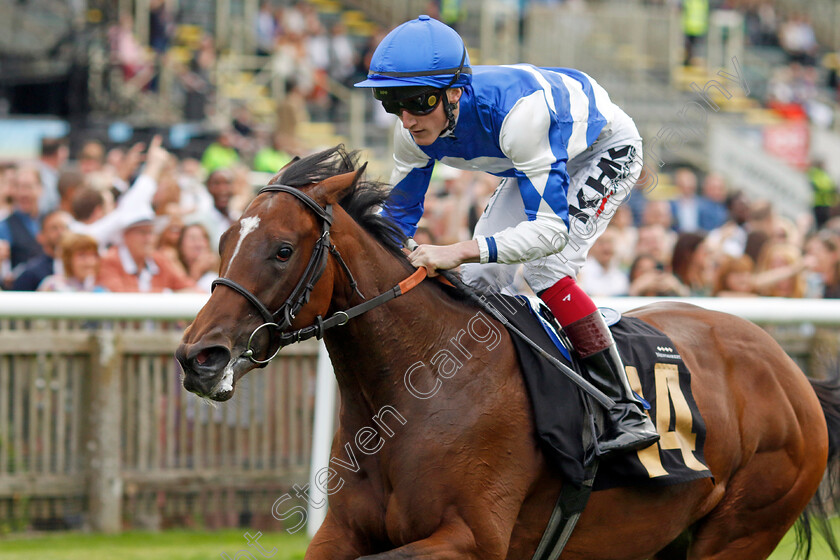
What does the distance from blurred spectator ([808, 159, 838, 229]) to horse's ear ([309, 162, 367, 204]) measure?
1010 cm

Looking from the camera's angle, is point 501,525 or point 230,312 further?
Result: point 501,525

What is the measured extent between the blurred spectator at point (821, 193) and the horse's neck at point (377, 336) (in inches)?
391

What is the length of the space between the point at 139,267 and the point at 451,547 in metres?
3.83

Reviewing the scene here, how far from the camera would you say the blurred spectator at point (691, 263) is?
6906mm

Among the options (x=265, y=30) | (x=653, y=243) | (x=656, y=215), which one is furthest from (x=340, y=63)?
→ (x=653, y=243)

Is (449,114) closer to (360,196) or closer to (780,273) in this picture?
(360,196)

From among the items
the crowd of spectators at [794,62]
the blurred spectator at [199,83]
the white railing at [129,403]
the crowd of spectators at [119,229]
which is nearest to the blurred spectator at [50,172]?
→ the crowd of spectators at [119,229]

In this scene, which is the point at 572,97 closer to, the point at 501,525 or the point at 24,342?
the point at 501,525

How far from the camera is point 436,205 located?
8.08 metres

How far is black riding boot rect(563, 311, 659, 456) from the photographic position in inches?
134

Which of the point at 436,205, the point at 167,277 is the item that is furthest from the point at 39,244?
the point at 436,205

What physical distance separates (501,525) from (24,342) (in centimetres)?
305

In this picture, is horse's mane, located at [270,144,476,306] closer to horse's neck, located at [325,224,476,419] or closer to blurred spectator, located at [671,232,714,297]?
horse's neck, located at [325,224,476,419]

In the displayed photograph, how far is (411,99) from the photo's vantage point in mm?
3123
